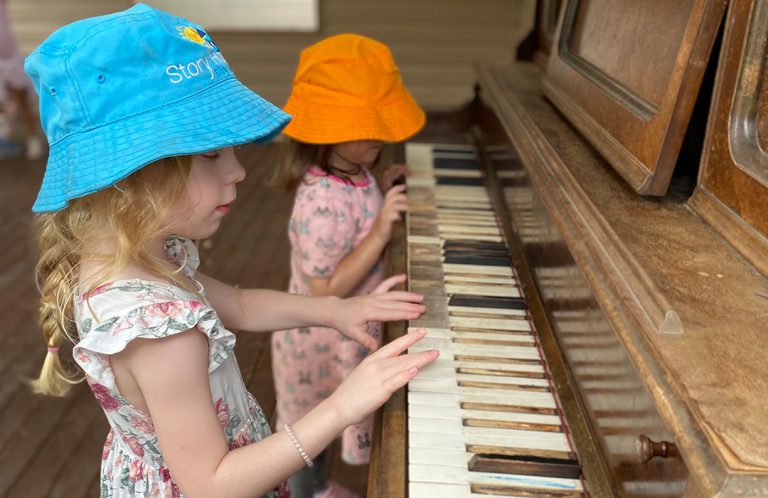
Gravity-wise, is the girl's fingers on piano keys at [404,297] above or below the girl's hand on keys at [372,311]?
above

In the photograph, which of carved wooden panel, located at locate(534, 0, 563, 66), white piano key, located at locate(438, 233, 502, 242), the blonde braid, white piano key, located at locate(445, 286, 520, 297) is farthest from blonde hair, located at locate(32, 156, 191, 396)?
carved wooden panel, located at locate(534, 0, 563, 66)

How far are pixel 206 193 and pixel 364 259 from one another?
2.77ft

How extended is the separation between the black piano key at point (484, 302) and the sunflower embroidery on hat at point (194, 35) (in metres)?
0.74

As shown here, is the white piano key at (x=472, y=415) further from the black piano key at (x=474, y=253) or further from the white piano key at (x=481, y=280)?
the black piano key at (x=474, y=253)

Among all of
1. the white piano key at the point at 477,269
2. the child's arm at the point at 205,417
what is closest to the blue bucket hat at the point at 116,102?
the child's arm at the point at 205,417

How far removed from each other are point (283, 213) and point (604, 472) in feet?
14.5

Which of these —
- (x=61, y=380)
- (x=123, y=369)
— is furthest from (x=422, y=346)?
(x=61, y=380)

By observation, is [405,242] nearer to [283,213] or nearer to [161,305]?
[161,305]

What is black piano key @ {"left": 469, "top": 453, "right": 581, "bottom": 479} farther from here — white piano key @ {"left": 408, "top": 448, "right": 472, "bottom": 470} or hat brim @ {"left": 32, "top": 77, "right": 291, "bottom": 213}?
hat brim @ {"left": 32, "top": 77, "right": 291, "bottom": 213}

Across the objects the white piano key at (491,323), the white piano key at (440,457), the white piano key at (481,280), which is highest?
the white piano key at (440,457)

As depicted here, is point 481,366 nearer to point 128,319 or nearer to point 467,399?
point 467,399

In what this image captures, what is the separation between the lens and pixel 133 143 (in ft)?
3.35

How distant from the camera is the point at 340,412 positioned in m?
1.15

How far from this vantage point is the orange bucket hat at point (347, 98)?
6.15ft
